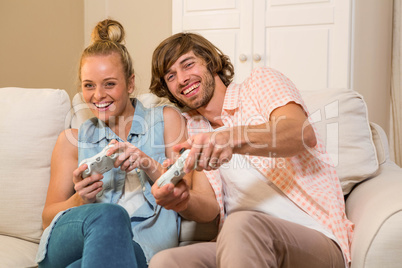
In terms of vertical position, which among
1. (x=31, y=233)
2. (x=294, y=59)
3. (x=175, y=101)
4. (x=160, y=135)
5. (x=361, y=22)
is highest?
(x=361, y=22)

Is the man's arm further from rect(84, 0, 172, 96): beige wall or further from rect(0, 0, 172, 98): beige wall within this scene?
rect(84, 0, 172, 96): beige wall

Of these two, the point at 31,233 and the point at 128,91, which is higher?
the point at 128,91

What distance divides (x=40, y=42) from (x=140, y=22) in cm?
79

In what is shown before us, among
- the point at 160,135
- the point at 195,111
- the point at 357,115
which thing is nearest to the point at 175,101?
the point at 195,111

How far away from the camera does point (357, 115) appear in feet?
5.28

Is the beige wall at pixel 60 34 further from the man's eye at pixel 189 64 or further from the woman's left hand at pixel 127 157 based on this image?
the woman's left hand at pixel 127 157

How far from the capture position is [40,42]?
3258 millimetres

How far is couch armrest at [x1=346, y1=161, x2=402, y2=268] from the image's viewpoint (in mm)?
1122

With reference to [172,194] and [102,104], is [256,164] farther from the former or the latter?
[102,104]

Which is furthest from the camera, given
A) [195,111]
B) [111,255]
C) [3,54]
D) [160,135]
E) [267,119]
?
[3,54]

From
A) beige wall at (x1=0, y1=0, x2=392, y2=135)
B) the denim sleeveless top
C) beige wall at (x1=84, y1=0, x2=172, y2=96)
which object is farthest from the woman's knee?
beige wall at (x1=84, y1=0, x2=172, y2=96)

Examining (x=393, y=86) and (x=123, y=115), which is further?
(x=393, y=86)

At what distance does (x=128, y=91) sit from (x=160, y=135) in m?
0.19

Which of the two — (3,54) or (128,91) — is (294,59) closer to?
(128,91)
